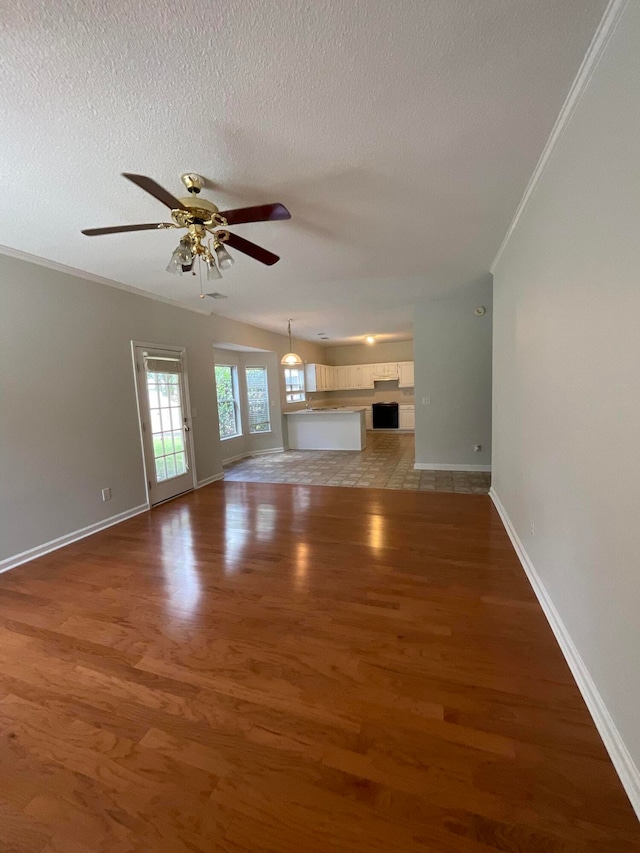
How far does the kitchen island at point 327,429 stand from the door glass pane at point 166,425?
2.99 m

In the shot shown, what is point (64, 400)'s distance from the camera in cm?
340

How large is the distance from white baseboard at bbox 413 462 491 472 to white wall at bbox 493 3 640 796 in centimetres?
336

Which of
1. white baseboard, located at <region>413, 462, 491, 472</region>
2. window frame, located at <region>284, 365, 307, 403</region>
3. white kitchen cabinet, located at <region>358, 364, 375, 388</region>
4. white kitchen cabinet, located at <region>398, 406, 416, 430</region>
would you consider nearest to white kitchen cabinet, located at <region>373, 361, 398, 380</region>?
white kitchen cabinet, located at <region>358, 364, 375, 388</region>

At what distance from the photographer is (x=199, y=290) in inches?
171

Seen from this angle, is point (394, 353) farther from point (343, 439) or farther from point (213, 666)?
point (213, 666)

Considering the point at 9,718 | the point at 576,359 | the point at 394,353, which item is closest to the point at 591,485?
the point at 576,359

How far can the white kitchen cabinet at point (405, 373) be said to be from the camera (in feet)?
31.4

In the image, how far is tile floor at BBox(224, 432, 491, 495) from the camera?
4.95 meters

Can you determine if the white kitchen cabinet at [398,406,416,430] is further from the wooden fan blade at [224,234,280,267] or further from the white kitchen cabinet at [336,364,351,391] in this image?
the wooden fan blade at [224,234,280,267]

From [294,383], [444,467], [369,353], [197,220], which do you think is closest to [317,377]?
[294,383]

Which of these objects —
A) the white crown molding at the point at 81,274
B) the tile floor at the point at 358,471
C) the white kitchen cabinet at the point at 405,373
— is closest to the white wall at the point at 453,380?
the tile floor at the point at 358,471

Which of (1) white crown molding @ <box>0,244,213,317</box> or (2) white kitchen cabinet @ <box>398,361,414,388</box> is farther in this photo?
(2) white kitchen cabinet @ <box>398,361,414,388</box>

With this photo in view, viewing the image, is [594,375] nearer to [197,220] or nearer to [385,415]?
[197,220]

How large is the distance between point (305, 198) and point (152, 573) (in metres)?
3.01
